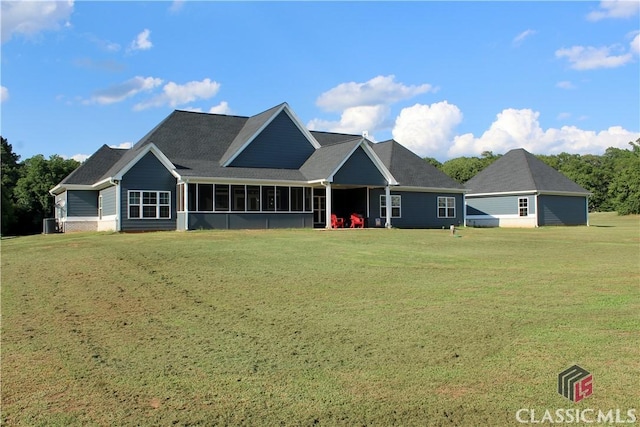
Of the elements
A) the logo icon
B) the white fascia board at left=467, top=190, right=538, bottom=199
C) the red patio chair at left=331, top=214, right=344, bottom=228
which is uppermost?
the white fascia board at left=467, top=190, right=538, bottom=199

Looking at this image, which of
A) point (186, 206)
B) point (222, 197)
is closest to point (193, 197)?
point (186, 206)

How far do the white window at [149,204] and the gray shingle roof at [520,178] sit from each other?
22890 mm

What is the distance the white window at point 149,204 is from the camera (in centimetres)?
2755

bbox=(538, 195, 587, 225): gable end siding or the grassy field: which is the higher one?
bbox=(538, 195, 587, 225): gable end siding

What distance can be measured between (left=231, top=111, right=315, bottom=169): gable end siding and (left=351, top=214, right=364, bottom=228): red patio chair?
4.82 metres

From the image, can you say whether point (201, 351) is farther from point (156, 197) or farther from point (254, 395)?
point (156, 197)

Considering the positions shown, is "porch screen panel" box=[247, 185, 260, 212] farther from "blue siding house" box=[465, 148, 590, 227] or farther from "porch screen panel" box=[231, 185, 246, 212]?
"blue siding house" box=[465, 148, 590, 227]

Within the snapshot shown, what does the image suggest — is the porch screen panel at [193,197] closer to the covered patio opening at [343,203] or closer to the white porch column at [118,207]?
the white porch column at [118,207]

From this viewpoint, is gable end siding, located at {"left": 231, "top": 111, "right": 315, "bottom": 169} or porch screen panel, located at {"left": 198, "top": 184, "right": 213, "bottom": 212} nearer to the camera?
porch screen panel, located at {"left": 198, "top": 184, "right": 213, "bottom": 212}

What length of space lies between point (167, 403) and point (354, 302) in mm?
4904

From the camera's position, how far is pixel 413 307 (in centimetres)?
940

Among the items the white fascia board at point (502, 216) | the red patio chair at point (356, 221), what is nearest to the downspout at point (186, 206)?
the red patio chair at point (356, 221)

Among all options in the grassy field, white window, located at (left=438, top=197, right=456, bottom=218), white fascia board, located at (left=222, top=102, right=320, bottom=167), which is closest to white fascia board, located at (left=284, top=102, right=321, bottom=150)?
white fascia board, located at (left=222, top=102, right=320, bottom=167)

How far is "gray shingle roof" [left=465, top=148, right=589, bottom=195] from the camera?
136 ft
